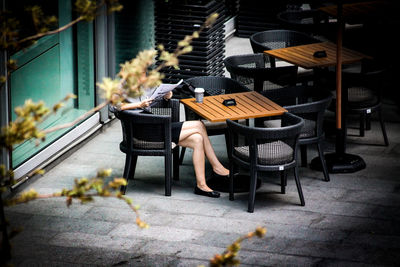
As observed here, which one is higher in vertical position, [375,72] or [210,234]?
[375,72]

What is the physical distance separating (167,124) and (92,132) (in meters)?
2.41

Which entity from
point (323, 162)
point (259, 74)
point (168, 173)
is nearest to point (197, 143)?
point (168, 173)

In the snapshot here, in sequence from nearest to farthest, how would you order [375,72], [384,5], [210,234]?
[210,234]
[375,72]
[384,5]

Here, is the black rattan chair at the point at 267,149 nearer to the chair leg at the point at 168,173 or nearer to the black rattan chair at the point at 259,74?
the chair leg at the point at 168,173

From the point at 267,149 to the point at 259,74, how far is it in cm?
216

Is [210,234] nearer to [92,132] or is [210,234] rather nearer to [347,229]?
[347,229]

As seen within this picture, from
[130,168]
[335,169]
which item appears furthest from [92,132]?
[335,169]

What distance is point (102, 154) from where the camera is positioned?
30.7ft

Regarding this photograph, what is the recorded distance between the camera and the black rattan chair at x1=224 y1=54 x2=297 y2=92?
9.53 m

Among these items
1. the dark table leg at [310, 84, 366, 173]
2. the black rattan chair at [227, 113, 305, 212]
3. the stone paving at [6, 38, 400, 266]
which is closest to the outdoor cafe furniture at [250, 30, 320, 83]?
the dark table leg at [310, 84, 366, 173]

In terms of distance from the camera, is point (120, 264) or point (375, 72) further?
point (375, 72)

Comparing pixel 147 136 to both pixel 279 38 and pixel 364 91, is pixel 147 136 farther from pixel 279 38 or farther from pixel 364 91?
pixel 279 38

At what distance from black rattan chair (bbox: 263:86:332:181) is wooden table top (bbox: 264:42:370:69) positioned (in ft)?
1.77

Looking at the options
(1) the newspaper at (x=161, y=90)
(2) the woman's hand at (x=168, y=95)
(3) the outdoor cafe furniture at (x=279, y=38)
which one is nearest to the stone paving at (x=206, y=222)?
(2) the woman's hand at (x=168, y=95)
